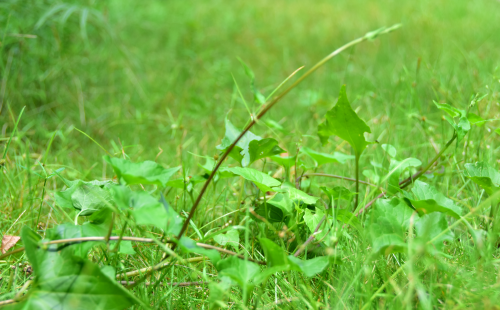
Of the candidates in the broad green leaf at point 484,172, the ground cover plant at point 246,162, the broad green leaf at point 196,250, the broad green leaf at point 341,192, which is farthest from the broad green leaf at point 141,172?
the broad green leaf at point 484,172

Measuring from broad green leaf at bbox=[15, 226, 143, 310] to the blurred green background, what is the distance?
2.05ft

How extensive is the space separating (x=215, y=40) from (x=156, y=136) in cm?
203

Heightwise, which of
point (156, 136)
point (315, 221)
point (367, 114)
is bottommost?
point (156, 136)

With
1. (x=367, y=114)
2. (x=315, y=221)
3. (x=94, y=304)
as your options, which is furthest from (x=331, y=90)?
(x=94, y=304)

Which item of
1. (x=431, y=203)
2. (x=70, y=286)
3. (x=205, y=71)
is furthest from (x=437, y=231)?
(x=205, y=71)

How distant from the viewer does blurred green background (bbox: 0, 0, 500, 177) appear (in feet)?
6.41

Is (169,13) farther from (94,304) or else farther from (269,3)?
(94,304)

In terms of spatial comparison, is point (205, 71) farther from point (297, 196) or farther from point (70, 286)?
point (70, 286)

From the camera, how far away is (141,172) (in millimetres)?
710

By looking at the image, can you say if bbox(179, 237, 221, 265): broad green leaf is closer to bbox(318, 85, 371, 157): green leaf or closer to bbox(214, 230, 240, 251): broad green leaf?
bbox(214, 230, 240, 251): broad green leaf

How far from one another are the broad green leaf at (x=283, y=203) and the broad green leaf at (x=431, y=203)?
0.28 m

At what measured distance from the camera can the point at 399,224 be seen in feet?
2.64

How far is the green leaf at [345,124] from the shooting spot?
2.96 ft

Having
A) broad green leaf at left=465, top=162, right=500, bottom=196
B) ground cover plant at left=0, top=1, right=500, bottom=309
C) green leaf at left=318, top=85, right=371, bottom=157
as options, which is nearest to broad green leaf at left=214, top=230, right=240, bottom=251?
ground cover plant at left=0, top=1, right=500, bottom=309
